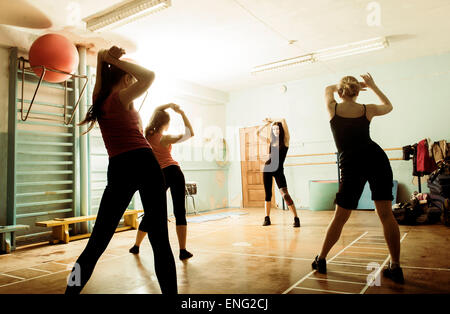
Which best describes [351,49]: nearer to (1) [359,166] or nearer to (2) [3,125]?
(1) [359,166]

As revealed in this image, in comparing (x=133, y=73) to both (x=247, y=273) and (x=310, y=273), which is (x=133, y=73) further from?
(x=310, y=273)

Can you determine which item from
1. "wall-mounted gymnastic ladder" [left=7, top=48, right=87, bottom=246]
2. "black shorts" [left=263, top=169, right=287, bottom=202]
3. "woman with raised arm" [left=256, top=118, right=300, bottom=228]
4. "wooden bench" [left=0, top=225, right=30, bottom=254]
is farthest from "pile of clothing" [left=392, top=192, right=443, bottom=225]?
"wooden bench" [left=0, top=225, right=30, bottom=254]

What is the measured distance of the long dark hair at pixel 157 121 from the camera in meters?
2.57

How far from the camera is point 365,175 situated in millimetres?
2062

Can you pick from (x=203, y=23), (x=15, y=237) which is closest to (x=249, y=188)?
(x=203, y=23)

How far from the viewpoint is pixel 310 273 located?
7.46 feet

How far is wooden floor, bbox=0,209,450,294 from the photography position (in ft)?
6.64

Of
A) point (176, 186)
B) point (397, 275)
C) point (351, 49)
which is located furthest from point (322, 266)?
point (351, 49)

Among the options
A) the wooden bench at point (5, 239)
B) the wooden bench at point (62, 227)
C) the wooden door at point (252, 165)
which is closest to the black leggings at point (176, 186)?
the wooden bench at point (62, 227)

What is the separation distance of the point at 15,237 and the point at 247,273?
113 inches

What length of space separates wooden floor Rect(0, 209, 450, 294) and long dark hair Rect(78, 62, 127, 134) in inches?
45.1

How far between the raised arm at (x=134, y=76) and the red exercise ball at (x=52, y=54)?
92.1 inches

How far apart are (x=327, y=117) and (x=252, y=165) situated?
2.06 metres

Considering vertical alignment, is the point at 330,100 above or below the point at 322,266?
above
